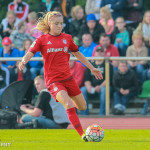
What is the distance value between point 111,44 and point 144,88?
74.2 inches

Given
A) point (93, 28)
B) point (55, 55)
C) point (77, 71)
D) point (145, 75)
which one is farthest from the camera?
point (93, 28)

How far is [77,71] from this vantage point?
12.4 meters

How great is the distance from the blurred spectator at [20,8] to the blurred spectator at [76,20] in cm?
215

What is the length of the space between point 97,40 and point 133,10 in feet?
6.18

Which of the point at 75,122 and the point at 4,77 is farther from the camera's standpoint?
the point at 4,77

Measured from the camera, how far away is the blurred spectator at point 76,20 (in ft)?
49.0

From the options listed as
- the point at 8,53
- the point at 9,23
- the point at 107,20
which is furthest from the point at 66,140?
the point at 9,23

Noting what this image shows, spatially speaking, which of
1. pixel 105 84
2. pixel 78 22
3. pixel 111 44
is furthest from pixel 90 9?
pixel 105 84

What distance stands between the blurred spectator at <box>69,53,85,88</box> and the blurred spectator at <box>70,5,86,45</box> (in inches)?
102

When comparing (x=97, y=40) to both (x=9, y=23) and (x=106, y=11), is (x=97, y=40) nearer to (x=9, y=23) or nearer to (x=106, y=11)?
(x=106, y=11)

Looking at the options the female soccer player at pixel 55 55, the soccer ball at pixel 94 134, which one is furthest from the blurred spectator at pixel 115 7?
the soccer ball at pixel 94 134

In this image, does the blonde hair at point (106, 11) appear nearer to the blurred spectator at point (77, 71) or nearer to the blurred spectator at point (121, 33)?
the blurred spectator at point (121, 33)

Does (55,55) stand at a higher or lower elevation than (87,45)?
lower

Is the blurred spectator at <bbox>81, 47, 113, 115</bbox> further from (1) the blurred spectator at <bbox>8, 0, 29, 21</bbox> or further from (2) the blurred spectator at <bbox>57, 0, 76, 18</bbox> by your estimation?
(1) the blurred spectator at <bbox>8, 0, 29, 21</bbox>
